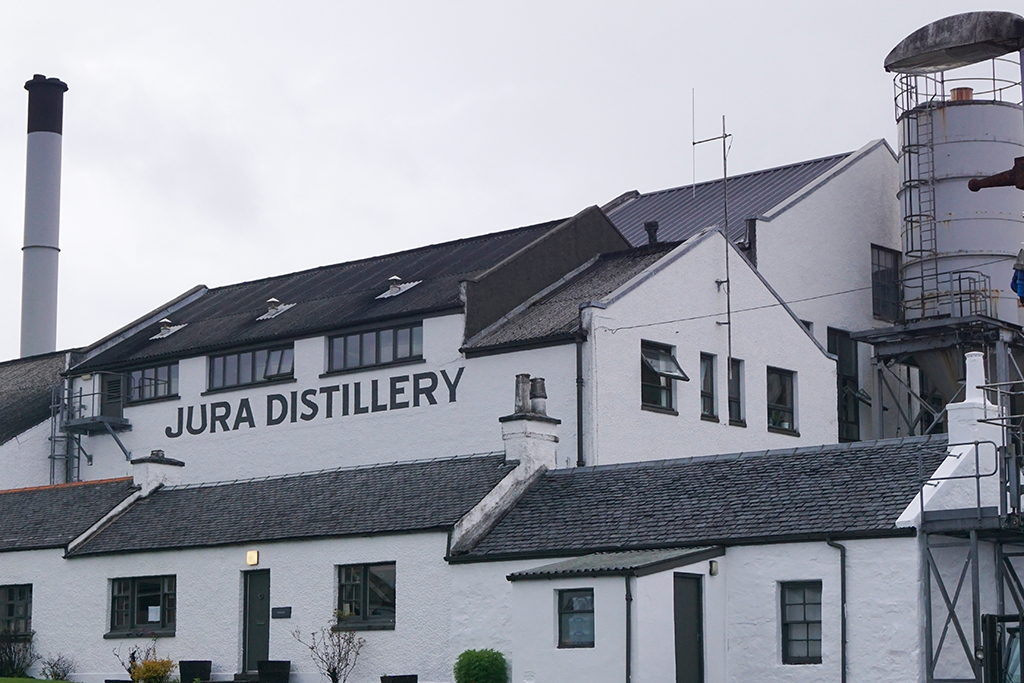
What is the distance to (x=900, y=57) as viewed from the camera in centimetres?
4650

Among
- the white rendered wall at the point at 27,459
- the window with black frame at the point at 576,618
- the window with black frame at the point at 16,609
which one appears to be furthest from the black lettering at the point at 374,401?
the window with black frame at the point at 576,618

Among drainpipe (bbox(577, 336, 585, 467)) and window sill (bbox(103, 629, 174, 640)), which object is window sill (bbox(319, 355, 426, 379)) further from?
window sill (bbox(103, 629, 174, 640))

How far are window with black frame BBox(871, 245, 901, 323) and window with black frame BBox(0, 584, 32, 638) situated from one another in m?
25.8

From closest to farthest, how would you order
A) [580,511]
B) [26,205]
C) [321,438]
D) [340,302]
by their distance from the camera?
[580,511] < [321,438] < [340,302] < [26,205]

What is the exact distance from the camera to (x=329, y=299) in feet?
149

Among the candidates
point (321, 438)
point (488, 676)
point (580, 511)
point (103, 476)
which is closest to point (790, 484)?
point (580, 511)

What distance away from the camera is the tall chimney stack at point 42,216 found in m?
65.4

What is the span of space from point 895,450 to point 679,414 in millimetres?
12066

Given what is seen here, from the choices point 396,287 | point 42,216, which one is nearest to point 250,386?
point 396,287

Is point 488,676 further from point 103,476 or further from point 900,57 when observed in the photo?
point 900,57

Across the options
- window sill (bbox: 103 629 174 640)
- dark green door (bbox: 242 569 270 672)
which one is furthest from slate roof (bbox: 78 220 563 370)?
window sill (bbox: 103 629 174 640)

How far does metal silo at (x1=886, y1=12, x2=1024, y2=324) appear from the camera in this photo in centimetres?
4553

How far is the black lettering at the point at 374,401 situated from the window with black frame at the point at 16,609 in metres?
9.54

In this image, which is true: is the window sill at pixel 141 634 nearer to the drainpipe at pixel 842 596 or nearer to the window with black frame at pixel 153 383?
the window with black frame at pixel 153 383
